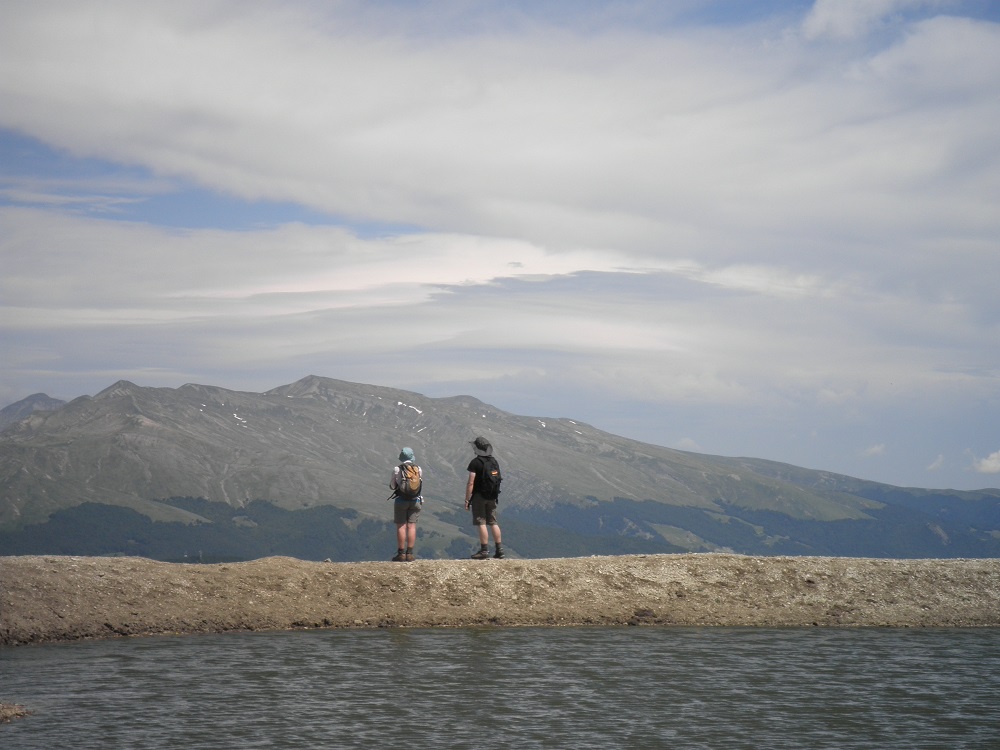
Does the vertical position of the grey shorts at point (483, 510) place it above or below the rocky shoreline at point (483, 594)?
above

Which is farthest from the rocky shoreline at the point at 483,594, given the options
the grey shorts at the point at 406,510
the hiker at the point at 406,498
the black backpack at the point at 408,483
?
the black backpack at the point at 408,483

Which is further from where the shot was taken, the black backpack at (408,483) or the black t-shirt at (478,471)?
the black t-shirt at (478,471)

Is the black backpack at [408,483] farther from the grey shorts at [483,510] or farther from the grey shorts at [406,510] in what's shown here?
the grey shorts at [483,510]

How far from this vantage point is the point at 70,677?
2098cm

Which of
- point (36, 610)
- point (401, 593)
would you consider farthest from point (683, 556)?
point (36, 610)

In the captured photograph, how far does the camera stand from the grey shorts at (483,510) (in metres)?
32.8

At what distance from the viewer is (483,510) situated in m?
32.9

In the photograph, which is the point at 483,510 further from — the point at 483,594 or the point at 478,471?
the point at 483,594

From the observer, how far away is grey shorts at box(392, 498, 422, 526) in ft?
108

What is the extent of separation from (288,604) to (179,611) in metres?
2.89

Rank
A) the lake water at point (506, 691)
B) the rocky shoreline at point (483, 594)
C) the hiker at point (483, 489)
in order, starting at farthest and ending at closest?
the hiker at point (483, 489) < the rocky shoreline at point (483, 594) < the lake water at point (506, 691)

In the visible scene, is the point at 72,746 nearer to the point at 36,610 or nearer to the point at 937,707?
the point at 36,610

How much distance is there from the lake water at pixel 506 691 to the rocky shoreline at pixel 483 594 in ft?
5.52

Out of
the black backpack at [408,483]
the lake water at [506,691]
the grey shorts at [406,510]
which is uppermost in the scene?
the black backpack at [408,483]
